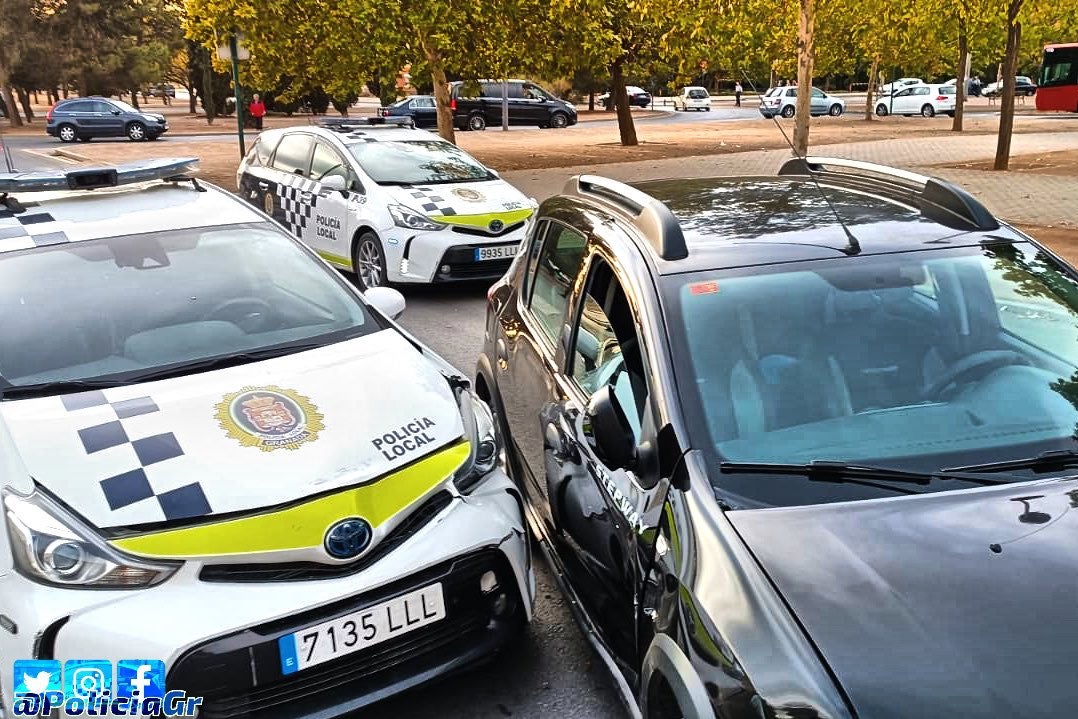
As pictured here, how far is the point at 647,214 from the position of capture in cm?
304

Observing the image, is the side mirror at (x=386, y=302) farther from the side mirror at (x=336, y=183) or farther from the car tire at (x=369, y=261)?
the side mirror at (x=336, y=183)

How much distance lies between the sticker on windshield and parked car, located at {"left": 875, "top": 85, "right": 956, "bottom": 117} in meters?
46.5

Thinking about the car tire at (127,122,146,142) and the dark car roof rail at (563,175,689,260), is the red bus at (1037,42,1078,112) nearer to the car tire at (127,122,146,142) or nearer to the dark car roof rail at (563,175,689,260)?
the car tire at (127,122,146,142)

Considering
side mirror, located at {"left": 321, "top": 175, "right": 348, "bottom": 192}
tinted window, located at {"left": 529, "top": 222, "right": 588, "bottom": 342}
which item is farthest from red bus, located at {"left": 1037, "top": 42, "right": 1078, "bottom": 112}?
tinted window, located at {"left": 529, "top": 222, "right": 588, "bottom": 342}

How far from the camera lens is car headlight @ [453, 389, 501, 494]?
10.2 ft

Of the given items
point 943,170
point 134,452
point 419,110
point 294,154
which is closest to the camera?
point 134,452

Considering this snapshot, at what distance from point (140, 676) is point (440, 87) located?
17.3 meters

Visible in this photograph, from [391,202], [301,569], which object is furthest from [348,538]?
[391,202]

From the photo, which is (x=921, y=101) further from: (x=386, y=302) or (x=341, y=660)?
(x=341, y=660)

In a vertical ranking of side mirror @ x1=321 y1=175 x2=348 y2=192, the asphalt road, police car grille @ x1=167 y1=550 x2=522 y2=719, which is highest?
side mirror @ x1=321 y1=175 x2=348 y2=192

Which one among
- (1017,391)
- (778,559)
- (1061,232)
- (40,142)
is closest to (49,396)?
(778,559)

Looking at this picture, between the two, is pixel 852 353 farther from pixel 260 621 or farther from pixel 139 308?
pixel 139 308

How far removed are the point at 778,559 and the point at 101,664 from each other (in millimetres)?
1704

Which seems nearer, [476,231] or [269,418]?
[269,418]
